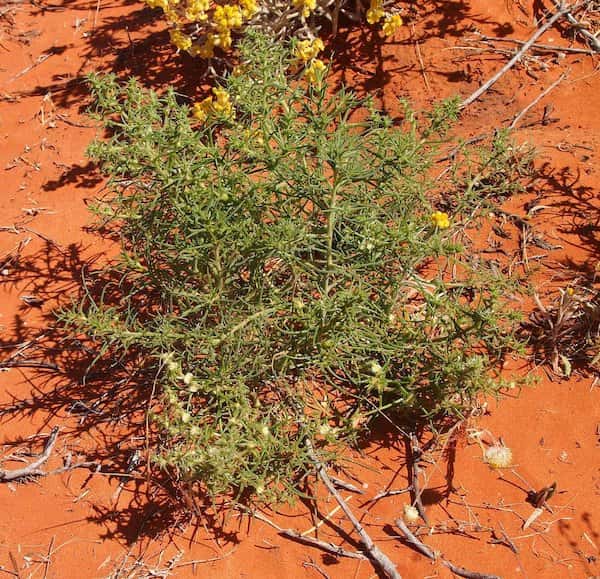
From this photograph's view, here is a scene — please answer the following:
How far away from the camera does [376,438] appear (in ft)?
9.66

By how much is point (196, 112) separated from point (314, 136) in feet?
4.00

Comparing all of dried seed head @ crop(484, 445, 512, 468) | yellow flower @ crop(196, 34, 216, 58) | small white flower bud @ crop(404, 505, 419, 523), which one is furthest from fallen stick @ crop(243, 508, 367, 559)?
yellow flower @ crop(196, 34, 216, 58)

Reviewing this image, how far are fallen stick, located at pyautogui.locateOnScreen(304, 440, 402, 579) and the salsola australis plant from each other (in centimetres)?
11

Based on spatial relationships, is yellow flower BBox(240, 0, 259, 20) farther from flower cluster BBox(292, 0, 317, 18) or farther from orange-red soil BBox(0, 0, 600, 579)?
orange-red soil BBox(0, 0, 600, 579)

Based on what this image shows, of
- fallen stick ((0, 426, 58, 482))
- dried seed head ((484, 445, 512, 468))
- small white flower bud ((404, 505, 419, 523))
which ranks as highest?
fallen stick ((0, 426, 58, 482))

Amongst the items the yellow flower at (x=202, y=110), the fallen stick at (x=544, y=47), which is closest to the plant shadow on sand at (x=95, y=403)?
the yellow flower at (x=202, y=110)

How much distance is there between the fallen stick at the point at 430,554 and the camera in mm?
2553

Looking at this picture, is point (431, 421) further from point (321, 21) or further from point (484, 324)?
point (321, 21)

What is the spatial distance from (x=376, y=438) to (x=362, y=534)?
459 mm

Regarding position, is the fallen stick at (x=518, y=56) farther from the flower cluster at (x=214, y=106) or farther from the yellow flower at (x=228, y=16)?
the flower cluster at (x=214, y=106)

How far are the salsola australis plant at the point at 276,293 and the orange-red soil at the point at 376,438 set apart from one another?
0.26 meters

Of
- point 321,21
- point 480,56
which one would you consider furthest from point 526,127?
point 321,21

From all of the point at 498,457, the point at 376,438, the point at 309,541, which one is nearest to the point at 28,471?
the point at 309,541

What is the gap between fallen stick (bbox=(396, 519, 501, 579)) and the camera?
255 centimetres
